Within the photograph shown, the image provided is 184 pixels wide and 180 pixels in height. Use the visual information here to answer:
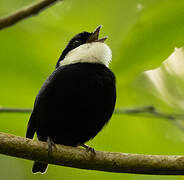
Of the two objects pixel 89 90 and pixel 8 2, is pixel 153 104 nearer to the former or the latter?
pixel 89 90

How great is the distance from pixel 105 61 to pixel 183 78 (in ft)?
2.44

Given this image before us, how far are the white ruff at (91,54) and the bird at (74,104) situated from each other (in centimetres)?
10

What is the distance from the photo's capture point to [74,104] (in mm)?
3162

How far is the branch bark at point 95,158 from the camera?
236cm

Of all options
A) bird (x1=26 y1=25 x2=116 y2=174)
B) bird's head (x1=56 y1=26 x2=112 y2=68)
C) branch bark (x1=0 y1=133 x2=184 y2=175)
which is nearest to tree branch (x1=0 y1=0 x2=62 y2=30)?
branch bark (x1=0 y1=133 x2=184 y2=175)

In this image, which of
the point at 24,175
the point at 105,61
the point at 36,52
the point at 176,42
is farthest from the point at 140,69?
the point at 24,175

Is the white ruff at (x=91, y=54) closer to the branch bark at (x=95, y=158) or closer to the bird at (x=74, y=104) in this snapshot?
the bird at (x=74, y=104)

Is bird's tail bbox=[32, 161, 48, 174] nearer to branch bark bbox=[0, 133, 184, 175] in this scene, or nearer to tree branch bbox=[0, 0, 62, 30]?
branch bark bbox=[0, 133, 184, 175]

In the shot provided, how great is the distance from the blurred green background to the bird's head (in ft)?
1.47

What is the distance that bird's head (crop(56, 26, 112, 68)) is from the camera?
142 inches

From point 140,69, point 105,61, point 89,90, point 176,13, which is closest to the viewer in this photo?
point 176,13

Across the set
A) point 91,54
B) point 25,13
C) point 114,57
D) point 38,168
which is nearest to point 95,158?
point 114,57

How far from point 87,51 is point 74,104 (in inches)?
28.2

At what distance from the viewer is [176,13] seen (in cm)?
226
